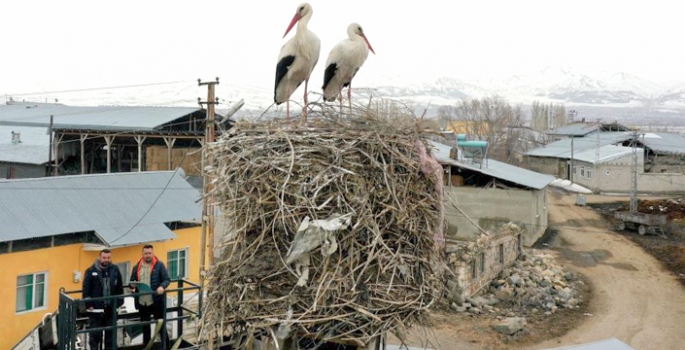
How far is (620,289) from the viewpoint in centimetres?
2459

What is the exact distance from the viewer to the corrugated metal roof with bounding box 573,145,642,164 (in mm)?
46312

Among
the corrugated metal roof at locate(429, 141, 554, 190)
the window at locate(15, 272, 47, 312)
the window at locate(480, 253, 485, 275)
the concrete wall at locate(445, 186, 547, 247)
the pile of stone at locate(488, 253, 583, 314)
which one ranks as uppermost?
the corrugated metal roof at locate(429, 141, 554, 190)

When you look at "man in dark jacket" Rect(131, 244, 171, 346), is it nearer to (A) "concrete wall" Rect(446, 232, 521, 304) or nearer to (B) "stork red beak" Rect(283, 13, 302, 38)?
(B) "stork red beak" Rect(283, 13, 302, 38)

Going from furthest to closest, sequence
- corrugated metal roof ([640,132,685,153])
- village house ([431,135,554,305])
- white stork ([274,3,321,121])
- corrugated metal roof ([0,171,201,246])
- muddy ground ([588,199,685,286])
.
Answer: corrugated metal roof ([640,132,685,153])
village house ([431,135,554,305])
muddy ground ([588,199,685,286])
corrugated metal roof ([0,171,201,246])
white stork ([274,3,321,121])

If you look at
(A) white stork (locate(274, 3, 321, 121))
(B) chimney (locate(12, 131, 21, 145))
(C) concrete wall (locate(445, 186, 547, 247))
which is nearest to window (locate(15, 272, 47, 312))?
(A) white stork (locate(274, 3, 321, 121))

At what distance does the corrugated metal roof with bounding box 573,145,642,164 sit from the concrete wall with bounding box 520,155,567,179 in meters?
1.56

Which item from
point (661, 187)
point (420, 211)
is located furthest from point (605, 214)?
point (420, 211)

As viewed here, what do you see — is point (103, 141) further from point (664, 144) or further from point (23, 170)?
point (664, 144)

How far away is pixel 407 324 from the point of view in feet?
22.7

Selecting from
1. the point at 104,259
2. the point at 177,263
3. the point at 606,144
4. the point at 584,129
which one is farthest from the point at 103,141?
the point at 584,129

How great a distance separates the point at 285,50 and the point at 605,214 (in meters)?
33.1

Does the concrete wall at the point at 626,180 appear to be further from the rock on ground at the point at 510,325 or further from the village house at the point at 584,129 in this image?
the rock on ground at the point at 510,325

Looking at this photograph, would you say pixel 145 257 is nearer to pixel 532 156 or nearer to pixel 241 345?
pixel 241 345

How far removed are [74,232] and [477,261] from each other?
12666 millimetres
